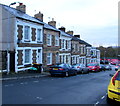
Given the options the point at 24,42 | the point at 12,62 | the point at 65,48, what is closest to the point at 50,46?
the point at 24,42

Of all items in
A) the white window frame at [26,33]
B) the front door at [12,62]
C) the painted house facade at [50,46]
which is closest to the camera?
the front door at [12,62]

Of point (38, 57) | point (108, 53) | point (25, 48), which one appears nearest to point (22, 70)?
point (25, 48)

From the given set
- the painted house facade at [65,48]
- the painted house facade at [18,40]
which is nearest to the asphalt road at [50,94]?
the painted house facade at [18,40]

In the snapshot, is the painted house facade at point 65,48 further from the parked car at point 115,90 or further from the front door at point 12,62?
the parked car at point 115,90

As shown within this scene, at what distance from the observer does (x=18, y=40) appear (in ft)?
65.2

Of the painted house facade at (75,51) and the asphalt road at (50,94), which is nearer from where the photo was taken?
the asphalt road at (50,94)

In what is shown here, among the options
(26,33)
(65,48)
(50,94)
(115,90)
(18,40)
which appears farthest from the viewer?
(65,48)

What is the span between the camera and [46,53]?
Answer: 2642cm

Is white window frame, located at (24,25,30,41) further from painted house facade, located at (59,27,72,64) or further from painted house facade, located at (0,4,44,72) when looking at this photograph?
painted house facade, located at (59,27,72,64)

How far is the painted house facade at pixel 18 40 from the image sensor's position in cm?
1945

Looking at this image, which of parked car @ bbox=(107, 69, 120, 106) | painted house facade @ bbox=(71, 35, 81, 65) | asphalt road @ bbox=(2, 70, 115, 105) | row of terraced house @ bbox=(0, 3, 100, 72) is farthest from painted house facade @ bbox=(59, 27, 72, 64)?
parked car @ bbox=(107, 69, 120, 106)

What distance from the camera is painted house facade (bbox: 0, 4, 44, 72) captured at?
1945 centimetres

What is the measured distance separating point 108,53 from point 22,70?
9656 centimetres

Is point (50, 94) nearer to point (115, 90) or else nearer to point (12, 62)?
point (115, 90)
